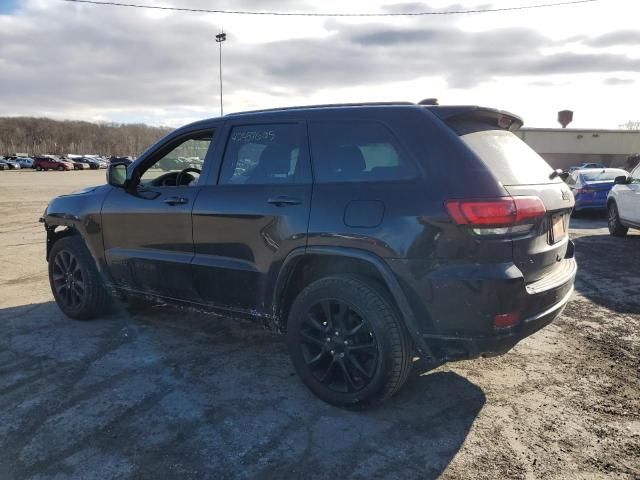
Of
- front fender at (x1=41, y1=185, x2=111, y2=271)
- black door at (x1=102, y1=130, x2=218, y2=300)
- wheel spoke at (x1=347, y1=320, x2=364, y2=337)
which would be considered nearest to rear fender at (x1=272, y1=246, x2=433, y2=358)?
wheel spoke at (x1=347, y1=320, x2=364, y2=337)

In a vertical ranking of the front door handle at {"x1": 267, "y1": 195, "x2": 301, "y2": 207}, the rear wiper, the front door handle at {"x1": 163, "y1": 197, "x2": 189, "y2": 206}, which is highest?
the rear wiper

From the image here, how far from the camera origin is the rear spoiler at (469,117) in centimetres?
305

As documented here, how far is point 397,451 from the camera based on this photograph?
8.98 feet

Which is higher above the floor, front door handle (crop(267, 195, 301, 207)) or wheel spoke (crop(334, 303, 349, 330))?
front door handle (crop(267, 195, 301, 207))

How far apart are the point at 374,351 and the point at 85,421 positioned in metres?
1.77

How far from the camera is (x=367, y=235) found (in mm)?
2926

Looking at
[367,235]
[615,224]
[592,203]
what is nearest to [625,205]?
[615,224]

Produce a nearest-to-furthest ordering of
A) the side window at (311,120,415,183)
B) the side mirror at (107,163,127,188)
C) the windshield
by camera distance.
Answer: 1. the side window at (311,120,415,183)
2. the side mirror at (107,163,127,188)
3. the windshield

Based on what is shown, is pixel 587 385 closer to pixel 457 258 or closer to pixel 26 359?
pixel 457 258

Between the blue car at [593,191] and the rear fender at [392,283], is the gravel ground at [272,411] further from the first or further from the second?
the blue car at [593,191]

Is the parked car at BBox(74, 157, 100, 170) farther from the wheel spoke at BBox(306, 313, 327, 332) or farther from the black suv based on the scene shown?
the wheel spoke at BBox(306, 313, 327, 332)

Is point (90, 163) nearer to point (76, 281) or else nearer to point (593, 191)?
point (593, 191)

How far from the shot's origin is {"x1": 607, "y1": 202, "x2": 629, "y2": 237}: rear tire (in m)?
9.65

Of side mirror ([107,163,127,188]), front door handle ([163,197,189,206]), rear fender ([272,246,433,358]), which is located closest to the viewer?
rear fender ([272,246,433,358])
